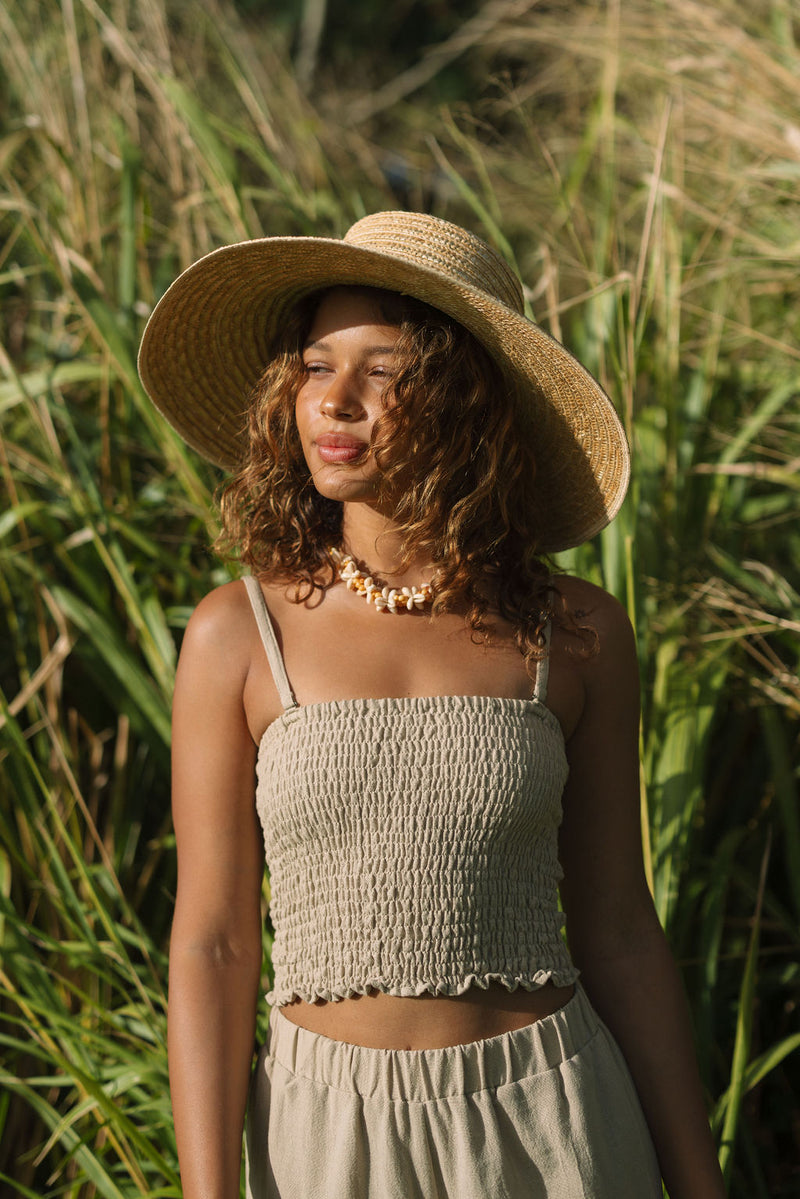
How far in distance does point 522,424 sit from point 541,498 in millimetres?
108

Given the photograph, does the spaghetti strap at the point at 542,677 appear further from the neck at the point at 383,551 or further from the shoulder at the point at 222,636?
the shoulder at the point at 222,636

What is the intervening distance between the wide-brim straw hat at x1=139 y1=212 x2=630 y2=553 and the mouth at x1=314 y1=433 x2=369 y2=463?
184mm

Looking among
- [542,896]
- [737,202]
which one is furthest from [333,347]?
[737,202]

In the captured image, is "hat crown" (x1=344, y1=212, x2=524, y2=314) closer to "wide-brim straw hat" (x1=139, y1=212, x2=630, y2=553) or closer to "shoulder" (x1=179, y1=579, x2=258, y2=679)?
"wide-brim straw hat" (x1=139, y1=212, x2=630, y2=553)

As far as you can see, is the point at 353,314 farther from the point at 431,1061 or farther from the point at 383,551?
the point at 431,1061

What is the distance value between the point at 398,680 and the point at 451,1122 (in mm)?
457

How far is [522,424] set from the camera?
155 centimetres

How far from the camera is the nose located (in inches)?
50.9

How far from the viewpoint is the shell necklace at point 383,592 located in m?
1.38

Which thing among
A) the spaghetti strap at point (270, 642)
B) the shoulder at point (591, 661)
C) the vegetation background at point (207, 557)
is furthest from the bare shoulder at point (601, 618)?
the spaghetti strap at point (270, 642)

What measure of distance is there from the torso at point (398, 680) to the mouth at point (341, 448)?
0.17 meters

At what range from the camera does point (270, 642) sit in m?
1.33

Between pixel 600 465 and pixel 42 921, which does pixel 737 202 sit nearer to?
pixel 600 465

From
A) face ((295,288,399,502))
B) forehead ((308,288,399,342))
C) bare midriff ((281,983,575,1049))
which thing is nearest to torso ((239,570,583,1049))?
bare midriff ((281,983,575,1049))
